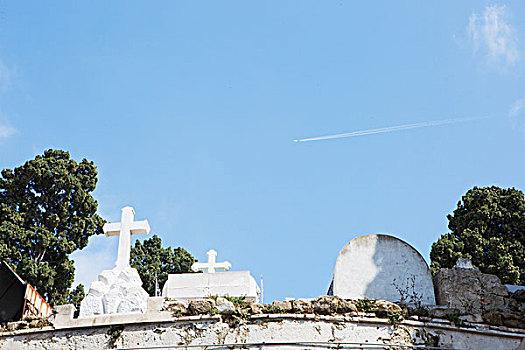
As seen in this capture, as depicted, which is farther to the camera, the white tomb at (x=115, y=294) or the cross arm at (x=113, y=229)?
the cross arm at (x=113, y=229)

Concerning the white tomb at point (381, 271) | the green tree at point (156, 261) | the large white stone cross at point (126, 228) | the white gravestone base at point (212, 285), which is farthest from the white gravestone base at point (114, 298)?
the green tree at point (156, 261)

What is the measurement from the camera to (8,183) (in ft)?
76.0

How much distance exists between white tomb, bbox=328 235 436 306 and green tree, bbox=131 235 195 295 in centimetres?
1583

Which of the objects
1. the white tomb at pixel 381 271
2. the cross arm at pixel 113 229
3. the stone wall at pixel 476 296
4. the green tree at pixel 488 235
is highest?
the green tree at pixel 488 235

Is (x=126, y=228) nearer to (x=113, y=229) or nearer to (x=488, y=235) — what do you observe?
(x=113, y=229)

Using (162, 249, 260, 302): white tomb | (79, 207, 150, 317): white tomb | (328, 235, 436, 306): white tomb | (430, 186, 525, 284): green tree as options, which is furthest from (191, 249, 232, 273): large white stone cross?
(430, 186, 525, 284): green tree

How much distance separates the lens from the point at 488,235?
74.6 feet

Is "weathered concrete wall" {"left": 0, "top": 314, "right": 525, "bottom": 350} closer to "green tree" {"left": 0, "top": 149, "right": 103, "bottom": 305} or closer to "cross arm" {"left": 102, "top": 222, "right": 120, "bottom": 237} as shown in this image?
"cross arm" {"left": 102, "top": 222, "right": 120, "bottom": 237}

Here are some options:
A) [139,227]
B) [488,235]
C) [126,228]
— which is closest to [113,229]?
[126,228]

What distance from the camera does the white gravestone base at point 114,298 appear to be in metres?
11.4

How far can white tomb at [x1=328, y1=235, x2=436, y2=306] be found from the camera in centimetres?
1250

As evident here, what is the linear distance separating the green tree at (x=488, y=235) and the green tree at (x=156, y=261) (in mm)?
11932

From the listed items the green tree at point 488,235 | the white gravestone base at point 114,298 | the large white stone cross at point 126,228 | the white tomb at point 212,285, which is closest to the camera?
the white gravestone base at point 114,298

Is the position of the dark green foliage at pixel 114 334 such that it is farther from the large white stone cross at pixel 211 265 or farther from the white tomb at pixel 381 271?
the large white stone cross at pixel 211 265
